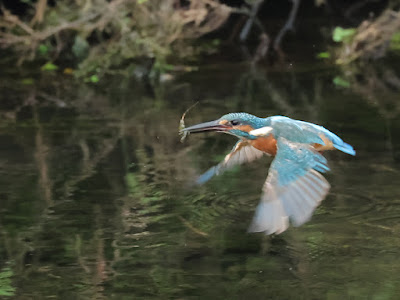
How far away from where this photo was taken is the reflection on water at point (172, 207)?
15.5ft

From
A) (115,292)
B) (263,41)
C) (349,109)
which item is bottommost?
(115,292)

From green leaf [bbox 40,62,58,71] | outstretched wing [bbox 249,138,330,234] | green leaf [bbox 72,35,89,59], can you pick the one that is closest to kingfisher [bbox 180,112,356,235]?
outstretched wing [bbox 249,138,330,234]

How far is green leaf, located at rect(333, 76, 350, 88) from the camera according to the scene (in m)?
9.78

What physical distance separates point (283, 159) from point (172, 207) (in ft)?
4.32

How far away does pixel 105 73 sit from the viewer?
36.1 feet

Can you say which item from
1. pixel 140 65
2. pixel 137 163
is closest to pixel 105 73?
pixel 140 65

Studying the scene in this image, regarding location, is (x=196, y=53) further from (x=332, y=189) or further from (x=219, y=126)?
(x=219, y=126)

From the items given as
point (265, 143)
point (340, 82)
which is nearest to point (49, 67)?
point (340, 82)

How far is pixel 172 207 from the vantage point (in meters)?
6.00

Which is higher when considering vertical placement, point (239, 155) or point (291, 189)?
point (239, 155)

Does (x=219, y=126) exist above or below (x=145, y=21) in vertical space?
below

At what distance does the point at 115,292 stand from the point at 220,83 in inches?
225

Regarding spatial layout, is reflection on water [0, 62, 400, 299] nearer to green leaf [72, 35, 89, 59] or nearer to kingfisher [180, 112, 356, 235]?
kingfisher [180, 112, 356, 235]

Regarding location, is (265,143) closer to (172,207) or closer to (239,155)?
(239,155)
